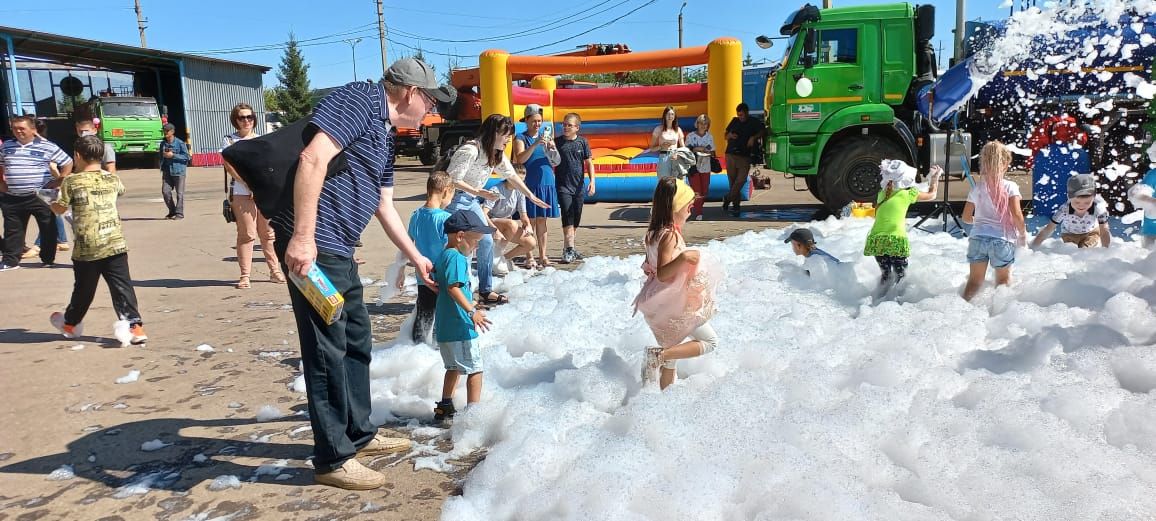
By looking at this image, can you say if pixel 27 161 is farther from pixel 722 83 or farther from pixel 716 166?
pixel 722 83

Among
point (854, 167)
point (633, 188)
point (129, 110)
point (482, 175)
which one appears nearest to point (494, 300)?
point (482, 175)

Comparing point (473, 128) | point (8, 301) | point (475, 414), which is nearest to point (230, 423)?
point (475, 414)

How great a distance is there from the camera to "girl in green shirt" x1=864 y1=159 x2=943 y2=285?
18.3 ft

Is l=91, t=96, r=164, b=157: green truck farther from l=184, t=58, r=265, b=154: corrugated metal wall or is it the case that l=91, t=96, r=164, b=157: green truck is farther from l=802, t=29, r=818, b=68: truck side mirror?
l=802, t=29, r=818, b=68: truck side mirror

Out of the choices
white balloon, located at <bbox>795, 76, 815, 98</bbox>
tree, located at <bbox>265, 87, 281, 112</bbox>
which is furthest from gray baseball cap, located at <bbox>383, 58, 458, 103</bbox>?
tree, located at <bbox>265, 87, 281, 112</bbox>

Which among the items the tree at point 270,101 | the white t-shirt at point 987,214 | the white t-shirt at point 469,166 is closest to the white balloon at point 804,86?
the white t-shirt at point 987,214

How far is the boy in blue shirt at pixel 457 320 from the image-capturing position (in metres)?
3.71

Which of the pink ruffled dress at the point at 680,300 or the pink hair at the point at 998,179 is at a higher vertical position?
the pink hair at the point at 998,179

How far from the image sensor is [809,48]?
10.9m

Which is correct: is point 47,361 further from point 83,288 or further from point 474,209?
point 474,209

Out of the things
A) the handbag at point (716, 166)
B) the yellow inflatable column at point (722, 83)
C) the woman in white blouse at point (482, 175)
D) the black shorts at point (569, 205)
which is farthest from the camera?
the handbag at point (716, 166)

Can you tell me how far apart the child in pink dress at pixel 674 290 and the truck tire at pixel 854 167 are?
25.4 feet

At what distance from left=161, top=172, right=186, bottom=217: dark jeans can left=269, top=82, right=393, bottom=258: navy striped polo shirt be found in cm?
1143

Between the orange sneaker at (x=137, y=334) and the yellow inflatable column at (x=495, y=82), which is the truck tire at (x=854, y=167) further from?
the orange sneaker at (x=137, y=334)
